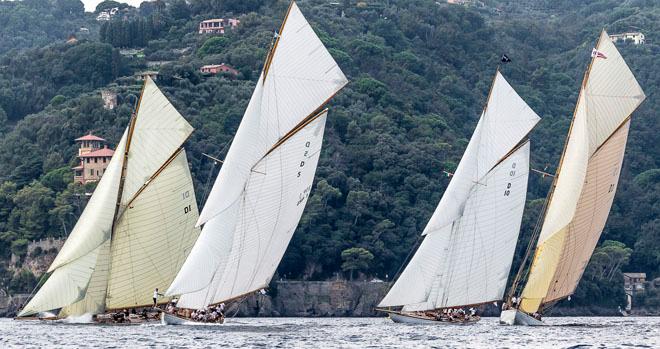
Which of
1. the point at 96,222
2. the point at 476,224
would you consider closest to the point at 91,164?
the point at 476,224

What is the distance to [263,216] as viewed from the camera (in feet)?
293

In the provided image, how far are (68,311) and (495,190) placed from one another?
26.1 meters

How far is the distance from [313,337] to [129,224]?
12.3 m

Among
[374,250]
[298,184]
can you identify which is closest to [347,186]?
[374,250]

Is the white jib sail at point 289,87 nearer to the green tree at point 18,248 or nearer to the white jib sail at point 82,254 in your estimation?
the white jib sail at point 82,254

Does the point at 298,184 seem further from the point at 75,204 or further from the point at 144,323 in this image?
the point at 75,204

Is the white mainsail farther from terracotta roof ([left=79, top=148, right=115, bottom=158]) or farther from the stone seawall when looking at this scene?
terracotta roof ([left=79, top=148, right=115, bottom=158])

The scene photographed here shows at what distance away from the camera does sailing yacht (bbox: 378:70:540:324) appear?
101438mm

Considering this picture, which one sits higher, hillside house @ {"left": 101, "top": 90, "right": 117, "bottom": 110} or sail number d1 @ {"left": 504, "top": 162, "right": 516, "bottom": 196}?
hillside house @ {"left": 101, "top": 90, "right": 117, "bottom": 110}

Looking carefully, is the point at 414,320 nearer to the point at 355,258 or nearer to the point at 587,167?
the point at 587,167

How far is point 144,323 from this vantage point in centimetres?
9594

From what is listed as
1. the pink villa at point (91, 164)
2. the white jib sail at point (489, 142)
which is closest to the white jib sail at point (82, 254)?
the white jib sail at point (489, 142)

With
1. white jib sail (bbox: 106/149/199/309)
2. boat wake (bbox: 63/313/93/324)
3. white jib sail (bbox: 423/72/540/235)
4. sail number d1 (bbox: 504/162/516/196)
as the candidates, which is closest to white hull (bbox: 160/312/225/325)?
white jib sail (bbox: 106/149/199/309)

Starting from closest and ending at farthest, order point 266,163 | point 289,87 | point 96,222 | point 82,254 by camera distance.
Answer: point 289,87 < point 266,163 < point 82,254 < point 96,222
